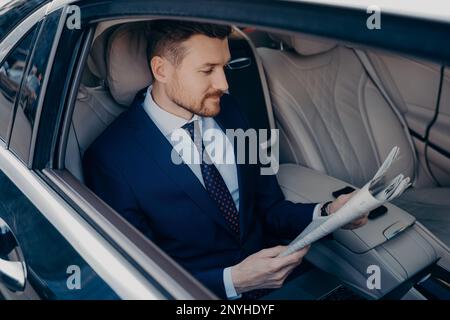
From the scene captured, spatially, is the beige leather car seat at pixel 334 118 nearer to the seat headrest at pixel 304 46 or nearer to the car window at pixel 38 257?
the seat headrest at pixel 304 46

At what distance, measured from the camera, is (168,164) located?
5.13 ft

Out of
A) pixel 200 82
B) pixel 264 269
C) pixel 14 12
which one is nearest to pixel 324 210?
pixel 264 269

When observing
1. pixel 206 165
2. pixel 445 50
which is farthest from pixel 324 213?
pixel 445 50

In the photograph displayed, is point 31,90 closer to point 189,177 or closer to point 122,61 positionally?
point 122,61

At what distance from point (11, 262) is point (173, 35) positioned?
877mm

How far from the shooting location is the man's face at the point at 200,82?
1.67 metres

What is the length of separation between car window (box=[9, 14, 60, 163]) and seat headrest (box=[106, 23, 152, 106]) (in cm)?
30

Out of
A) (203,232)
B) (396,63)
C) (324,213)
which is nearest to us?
(203,232)

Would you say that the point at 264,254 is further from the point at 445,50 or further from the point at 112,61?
the point at 445,50

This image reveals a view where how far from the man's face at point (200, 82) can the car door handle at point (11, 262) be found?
2.28 feet

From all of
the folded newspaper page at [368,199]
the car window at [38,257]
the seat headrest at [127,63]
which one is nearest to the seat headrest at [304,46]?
the seat headrest at [127,63]

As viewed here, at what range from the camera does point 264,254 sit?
4.82ft

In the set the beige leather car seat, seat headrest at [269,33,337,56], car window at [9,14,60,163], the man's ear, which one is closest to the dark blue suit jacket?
the man's ear
